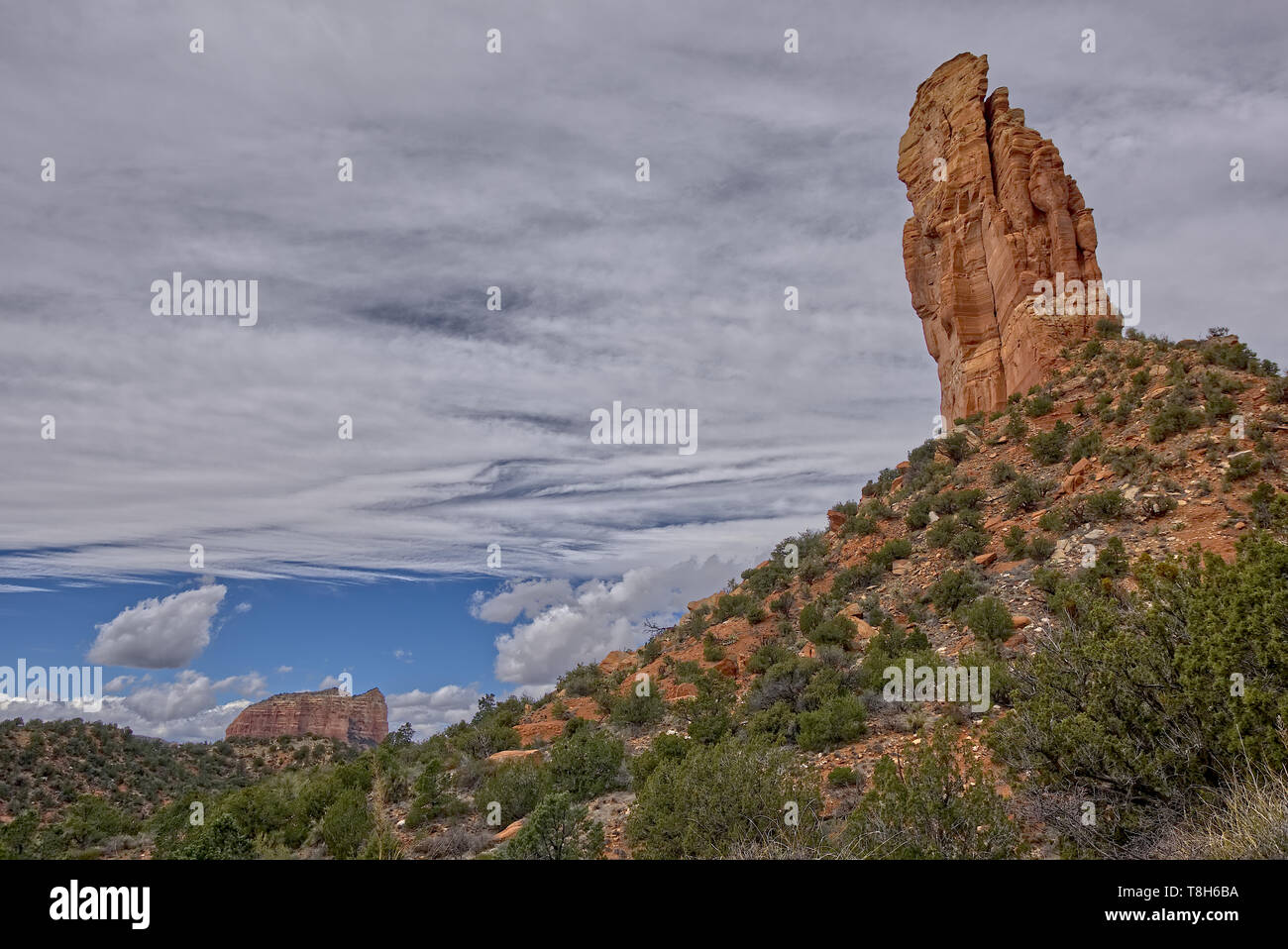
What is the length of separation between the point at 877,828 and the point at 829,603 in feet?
42.2

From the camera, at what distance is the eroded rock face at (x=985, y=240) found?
93.0ft

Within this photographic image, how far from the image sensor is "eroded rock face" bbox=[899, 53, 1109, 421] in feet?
93.0

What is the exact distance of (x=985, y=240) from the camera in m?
31.1

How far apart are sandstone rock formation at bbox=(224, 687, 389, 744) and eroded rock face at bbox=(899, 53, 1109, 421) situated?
173 ft

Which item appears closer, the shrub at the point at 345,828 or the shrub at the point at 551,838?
the shrub at the point at 551,838

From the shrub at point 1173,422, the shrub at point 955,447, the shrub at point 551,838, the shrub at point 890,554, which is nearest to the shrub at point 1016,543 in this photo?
the shrub at point 890,554

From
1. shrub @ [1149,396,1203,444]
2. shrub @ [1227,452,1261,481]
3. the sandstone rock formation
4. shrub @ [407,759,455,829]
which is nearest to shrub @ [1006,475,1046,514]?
shrub @ [1149,396,1203,444]

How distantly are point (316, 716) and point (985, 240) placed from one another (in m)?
66.2

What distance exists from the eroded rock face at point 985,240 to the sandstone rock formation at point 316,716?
5280 centimetres

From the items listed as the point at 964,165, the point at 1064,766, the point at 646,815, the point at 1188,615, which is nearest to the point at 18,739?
the point at 646,815

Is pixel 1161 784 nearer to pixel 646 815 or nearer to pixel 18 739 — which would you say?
pixel 646 815

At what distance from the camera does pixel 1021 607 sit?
573 inches

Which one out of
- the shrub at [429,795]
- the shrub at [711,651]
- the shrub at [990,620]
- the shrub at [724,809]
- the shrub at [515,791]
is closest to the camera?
the shrub at [724,809]

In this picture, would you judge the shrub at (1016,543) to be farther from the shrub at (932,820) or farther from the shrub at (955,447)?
the shrub at (932,820)
